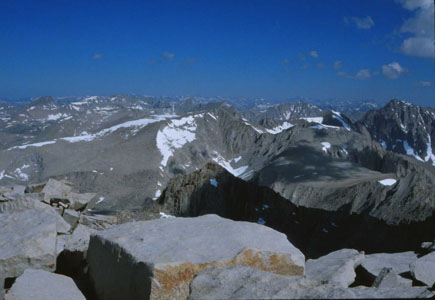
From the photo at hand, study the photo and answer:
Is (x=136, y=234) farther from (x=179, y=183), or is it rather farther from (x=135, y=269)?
(x=179, y=183)

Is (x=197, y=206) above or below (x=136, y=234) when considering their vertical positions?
below

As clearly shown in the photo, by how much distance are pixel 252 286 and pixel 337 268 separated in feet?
15.6

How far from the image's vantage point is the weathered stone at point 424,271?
758cm

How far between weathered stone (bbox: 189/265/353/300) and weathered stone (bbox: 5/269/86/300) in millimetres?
3049

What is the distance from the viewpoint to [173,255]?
6117 millimetres

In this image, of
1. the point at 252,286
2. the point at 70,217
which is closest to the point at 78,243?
the point at 70,217

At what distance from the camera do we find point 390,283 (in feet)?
22.7

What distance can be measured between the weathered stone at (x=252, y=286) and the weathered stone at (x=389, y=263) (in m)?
4.88

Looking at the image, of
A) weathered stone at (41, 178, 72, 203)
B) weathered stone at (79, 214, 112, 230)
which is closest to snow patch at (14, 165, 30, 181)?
weathered stone at (41, 178, 72, 203)

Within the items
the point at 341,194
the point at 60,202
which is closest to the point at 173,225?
the point at 60,202

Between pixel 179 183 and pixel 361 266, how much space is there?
3621 inches

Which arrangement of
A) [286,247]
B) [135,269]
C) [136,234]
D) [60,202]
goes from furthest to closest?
[60,202]
[136,234]
[286,247]
[135,269]

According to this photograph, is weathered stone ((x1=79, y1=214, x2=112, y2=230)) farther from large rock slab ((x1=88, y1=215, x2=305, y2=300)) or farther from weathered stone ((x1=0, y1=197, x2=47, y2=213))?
large rock slab ((x1=88, y1=215, x2=305, y2=300))

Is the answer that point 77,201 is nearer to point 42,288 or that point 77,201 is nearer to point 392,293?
point 42,288
